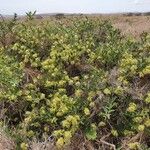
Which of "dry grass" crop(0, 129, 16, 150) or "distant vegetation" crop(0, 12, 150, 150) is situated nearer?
"dry grass" crop(0, 129, 16, 150)

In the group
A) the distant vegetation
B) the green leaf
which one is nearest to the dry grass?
the distant vegetation

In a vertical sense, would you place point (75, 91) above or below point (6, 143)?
above

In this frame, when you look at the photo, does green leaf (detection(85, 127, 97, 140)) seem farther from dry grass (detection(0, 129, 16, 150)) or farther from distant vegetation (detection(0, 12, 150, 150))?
dry grass (detection(0, 129, 16, 150))

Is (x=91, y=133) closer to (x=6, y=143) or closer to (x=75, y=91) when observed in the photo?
(x=75, y=91)

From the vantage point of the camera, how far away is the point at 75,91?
21.5 ft

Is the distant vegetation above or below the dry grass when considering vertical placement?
above

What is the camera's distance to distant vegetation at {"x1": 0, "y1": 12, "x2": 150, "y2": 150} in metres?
6.13

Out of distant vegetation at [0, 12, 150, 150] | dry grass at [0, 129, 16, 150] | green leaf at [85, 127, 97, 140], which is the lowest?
dry grass at [0, 129, 16, 150]

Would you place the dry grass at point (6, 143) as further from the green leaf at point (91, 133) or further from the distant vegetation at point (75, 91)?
the green leaf at point (91, 133)

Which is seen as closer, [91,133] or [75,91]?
[91,133]

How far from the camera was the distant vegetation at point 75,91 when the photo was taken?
613 centimetres

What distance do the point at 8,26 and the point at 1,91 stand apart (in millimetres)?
1933

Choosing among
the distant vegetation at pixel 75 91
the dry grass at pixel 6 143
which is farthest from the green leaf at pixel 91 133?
the dry grass at pixel 6 143

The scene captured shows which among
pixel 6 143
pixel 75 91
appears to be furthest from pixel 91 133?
pixel 6 143
